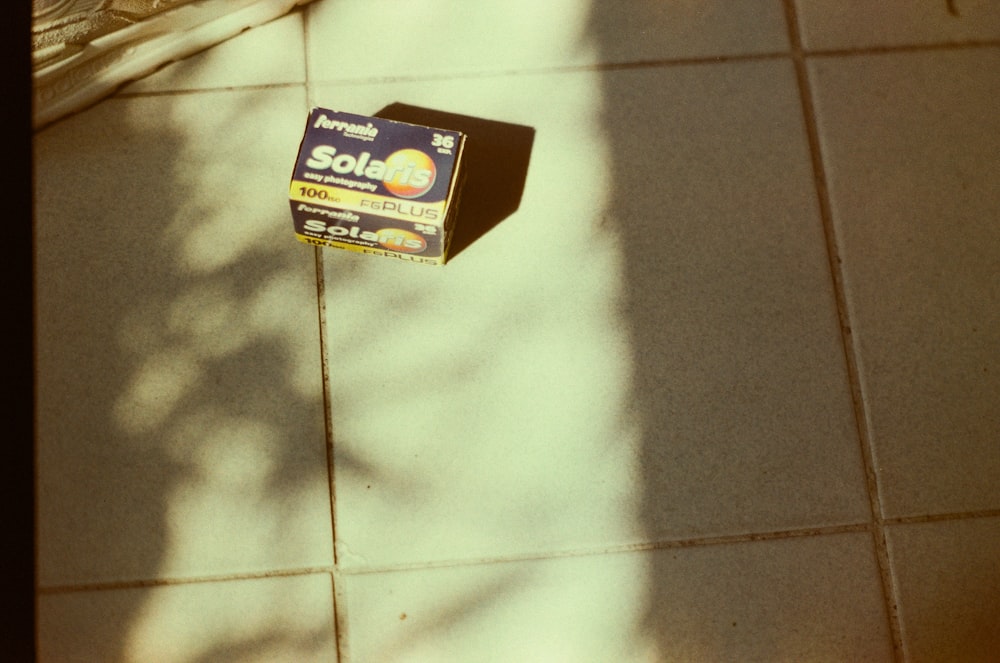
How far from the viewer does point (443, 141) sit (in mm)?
1281

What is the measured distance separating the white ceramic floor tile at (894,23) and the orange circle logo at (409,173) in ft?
3.29

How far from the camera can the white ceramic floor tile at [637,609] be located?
1.35 m

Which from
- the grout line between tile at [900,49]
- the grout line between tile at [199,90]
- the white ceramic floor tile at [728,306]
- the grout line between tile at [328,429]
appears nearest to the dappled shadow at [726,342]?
the white ceramic floor tile at [728,306]

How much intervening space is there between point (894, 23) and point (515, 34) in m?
0.92

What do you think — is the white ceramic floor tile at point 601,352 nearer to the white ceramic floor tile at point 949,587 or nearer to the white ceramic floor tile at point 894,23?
the white ceramic floor tile at point 949,587

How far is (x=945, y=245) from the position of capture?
1.52 metres

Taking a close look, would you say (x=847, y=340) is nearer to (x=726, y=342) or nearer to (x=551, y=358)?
(x=726, y=342)

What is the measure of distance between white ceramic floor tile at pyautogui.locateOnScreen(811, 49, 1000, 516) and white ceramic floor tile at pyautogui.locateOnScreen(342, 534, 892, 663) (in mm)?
248

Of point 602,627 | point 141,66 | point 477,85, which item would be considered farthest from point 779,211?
point 141,66

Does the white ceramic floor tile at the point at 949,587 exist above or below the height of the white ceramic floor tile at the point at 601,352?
below

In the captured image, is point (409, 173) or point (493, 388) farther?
point (493, 388)

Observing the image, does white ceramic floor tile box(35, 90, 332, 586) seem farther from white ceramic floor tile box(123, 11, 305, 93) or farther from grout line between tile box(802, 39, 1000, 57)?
grout line between tile box(802, 39, 1000, 57)

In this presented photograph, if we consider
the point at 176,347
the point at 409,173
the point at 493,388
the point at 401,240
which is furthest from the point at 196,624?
the point at 409,173

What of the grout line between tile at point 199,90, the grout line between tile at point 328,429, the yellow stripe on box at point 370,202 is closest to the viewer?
the yellow stripe on box at point 370,202
